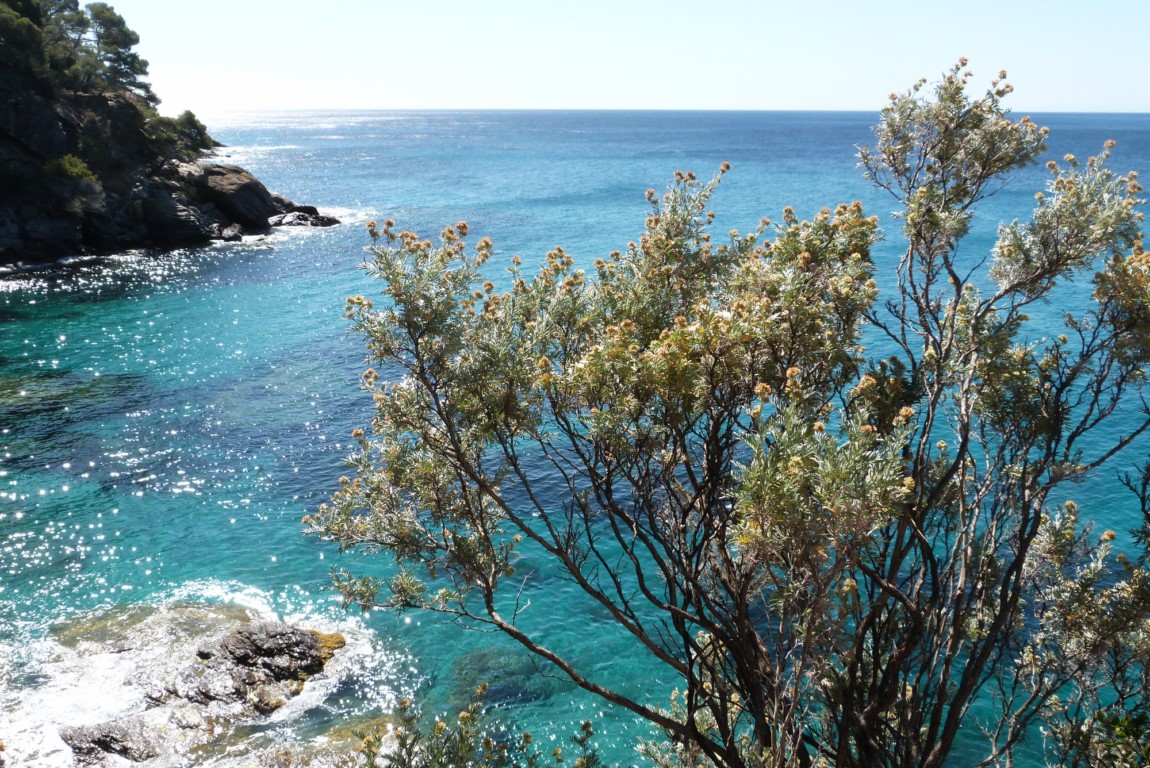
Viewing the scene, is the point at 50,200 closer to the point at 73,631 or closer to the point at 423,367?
the point at 73,631

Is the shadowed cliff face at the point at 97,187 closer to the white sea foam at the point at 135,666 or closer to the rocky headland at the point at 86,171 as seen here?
the rocky headland at the point at 86,171

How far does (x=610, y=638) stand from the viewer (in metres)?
21.6

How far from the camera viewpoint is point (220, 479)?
2989 cm

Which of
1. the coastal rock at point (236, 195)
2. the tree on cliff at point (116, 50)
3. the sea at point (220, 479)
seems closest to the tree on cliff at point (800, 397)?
the sea at point (220, 479)

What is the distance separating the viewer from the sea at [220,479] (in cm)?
1952

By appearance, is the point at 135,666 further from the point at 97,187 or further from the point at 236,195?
the point at 236,195

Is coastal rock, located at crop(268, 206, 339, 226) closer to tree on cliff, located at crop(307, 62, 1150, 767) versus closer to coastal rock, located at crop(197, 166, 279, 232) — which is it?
coastal rock, located at crop(197, 166, 279, 232)

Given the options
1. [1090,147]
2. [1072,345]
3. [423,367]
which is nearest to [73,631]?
[423,367]

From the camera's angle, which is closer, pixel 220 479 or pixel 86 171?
pixel 220 479

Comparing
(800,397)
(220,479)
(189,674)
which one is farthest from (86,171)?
(800,397)

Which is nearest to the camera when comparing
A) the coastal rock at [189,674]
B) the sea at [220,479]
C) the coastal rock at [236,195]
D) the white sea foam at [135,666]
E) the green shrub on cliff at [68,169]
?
the coastal rock at [189,674]

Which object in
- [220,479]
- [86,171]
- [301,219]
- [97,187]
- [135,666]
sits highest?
[86,171]

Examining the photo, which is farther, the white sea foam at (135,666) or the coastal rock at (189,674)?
the white sea foam at (135,666)

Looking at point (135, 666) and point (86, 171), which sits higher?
point (86, 171)
